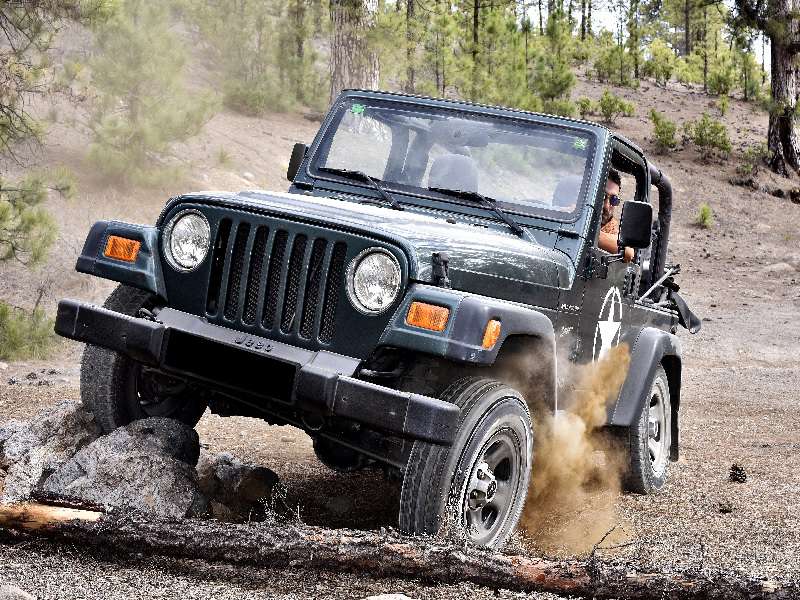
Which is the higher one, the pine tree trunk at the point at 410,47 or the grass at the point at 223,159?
the pine tree trunk at the point at 410,47

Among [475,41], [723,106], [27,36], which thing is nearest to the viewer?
[27,36]

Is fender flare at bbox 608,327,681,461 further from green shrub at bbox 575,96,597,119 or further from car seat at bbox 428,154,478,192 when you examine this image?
green shrub at bbox 575,96,597,119

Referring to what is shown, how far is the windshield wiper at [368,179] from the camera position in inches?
200

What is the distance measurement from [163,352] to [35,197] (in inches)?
216

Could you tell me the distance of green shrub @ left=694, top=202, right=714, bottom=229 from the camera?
64.9ft

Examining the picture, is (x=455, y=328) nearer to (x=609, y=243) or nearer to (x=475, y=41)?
(x=609, y=243)

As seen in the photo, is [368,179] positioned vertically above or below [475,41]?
below

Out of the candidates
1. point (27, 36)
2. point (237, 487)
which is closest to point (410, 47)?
point (27, 36)

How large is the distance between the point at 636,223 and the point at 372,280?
170cm

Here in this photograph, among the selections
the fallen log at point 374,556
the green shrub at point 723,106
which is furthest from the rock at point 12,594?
the green shrub at point 723,106

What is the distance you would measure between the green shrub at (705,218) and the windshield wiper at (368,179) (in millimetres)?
15679

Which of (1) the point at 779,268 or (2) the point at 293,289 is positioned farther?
(1) the point at 779,268

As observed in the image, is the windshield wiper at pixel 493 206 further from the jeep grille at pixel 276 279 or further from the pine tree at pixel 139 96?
the pine tree at pixel 139 96

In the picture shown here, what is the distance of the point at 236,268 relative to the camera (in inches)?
168
